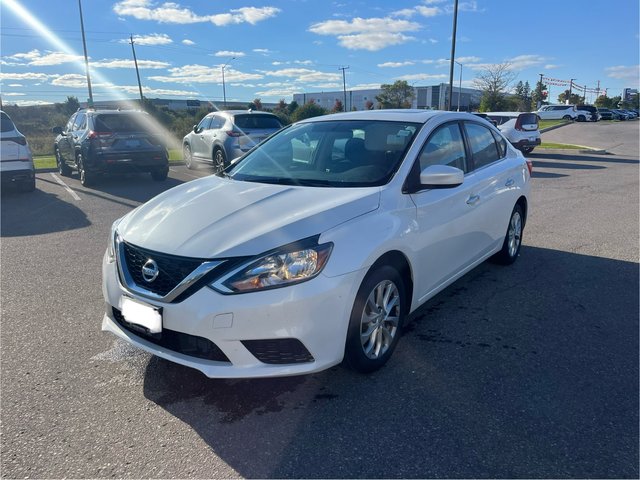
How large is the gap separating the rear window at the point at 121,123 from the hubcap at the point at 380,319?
962cm

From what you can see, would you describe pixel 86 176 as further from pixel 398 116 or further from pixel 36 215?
pixel 398 116

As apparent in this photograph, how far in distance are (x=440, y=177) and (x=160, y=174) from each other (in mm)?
9912

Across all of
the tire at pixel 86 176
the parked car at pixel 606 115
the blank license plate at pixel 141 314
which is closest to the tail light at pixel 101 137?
the tire at pixel 86 176

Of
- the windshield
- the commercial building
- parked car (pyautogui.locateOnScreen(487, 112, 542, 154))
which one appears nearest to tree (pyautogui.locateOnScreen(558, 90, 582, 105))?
the commercial building

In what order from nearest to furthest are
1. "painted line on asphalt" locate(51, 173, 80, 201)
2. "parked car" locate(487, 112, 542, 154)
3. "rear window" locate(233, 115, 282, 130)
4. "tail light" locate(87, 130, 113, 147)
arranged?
"painted line on asphalt" locate(51, 173, 80, 201), "tail light" locate(87, 130, 113, 147), "rear window" locate(233, 115, 282, 130), "parked car" locate(487, 112, 542, 154)

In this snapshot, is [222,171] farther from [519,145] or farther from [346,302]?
[519,145]

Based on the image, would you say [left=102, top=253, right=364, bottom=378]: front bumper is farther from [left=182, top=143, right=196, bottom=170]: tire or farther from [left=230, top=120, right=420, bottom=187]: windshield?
[left=182, top=143, right=196, bottom=170]: tire

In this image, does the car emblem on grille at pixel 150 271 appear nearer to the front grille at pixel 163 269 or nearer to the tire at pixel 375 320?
the front grille at pixel 163 269

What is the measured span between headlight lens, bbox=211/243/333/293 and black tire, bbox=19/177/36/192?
9.85 metres

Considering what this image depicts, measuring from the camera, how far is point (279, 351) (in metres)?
2.73

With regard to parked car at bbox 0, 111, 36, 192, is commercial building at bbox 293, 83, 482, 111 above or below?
Result: above

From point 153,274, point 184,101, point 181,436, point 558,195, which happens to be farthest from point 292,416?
point 184,101

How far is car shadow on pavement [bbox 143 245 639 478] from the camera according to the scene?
2.46 metres

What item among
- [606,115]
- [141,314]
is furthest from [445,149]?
[606,115]
